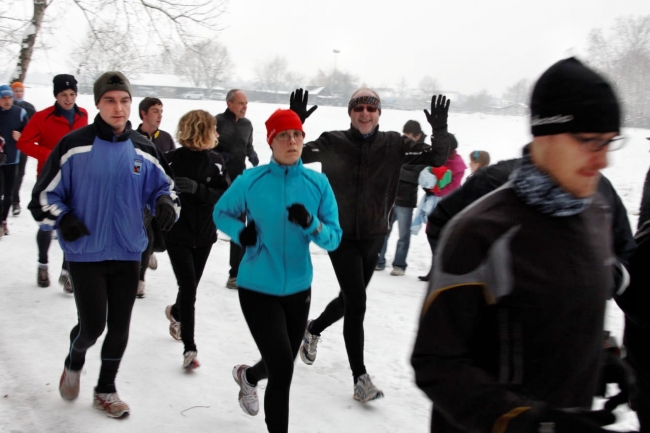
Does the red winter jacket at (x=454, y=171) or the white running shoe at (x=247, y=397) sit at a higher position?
the red winter jacket at (x=454, y=171)

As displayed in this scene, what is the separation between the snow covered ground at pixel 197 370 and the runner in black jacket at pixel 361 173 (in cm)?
45

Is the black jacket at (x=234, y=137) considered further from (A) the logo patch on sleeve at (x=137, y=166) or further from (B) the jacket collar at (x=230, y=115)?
(A) the logo patch on sleeve at (x=137, y=166)

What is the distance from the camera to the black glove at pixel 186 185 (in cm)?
486

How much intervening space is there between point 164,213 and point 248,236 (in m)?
0.89

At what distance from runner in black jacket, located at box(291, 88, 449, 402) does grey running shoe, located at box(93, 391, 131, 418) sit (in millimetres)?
1675

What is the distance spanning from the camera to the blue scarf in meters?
1.54

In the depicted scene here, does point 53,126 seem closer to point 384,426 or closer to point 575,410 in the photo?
point 384,426

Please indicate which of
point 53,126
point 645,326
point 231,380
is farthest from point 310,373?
point 53,126

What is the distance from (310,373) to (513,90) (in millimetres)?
62094

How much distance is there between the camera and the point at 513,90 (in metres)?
61.7

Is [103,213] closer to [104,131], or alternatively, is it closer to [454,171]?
[104,131]

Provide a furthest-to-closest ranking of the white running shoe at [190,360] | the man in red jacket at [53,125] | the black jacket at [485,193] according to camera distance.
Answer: the man in red jacket at [53,125], the white running shoe at [190,360], the black jacket at [485,193]

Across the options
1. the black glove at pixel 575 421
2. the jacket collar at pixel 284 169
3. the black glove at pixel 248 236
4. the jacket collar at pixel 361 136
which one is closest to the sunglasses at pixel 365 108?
the jacket collar at pixel 361 136

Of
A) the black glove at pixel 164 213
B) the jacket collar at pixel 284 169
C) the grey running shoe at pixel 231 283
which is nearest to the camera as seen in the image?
the jacket collar at pixel 284 169
